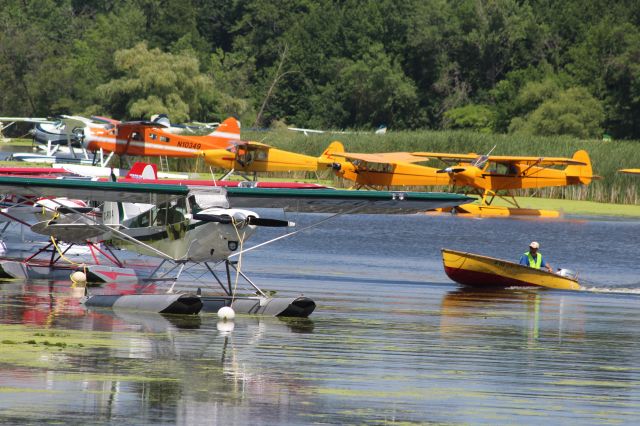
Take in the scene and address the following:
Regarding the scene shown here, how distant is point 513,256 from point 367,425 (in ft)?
59.6

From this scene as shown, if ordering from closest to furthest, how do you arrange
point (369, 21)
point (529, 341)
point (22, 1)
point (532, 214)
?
point (529, 341) < point (532, 214) < point (369, 21) < point (22, 1)

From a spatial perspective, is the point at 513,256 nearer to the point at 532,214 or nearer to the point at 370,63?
the point at 532,214

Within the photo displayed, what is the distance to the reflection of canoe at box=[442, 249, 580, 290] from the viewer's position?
17.9 metres

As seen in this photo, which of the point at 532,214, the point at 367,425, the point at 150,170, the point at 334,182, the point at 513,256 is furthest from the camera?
the point at 334,182

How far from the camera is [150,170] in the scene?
16.5 meters

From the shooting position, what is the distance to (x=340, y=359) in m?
10.2

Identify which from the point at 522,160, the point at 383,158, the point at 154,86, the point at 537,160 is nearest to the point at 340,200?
the point at 537,160

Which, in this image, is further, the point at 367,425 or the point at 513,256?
the point at 513,256

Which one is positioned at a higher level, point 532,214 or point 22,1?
point 22,1

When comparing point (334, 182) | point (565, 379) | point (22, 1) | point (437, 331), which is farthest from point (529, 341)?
point (22, 1)

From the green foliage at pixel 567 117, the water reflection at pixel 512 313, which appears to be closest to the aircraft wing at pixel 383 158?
the green foliage at pixel 567 117

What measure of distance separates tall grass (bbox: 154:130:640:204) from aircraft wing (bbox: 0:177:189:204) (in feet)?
98.6

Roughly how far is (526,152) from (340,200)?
32696mm

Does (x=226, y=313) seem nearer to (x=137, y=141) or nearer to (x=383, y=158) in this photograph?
(x=383, y=158)
